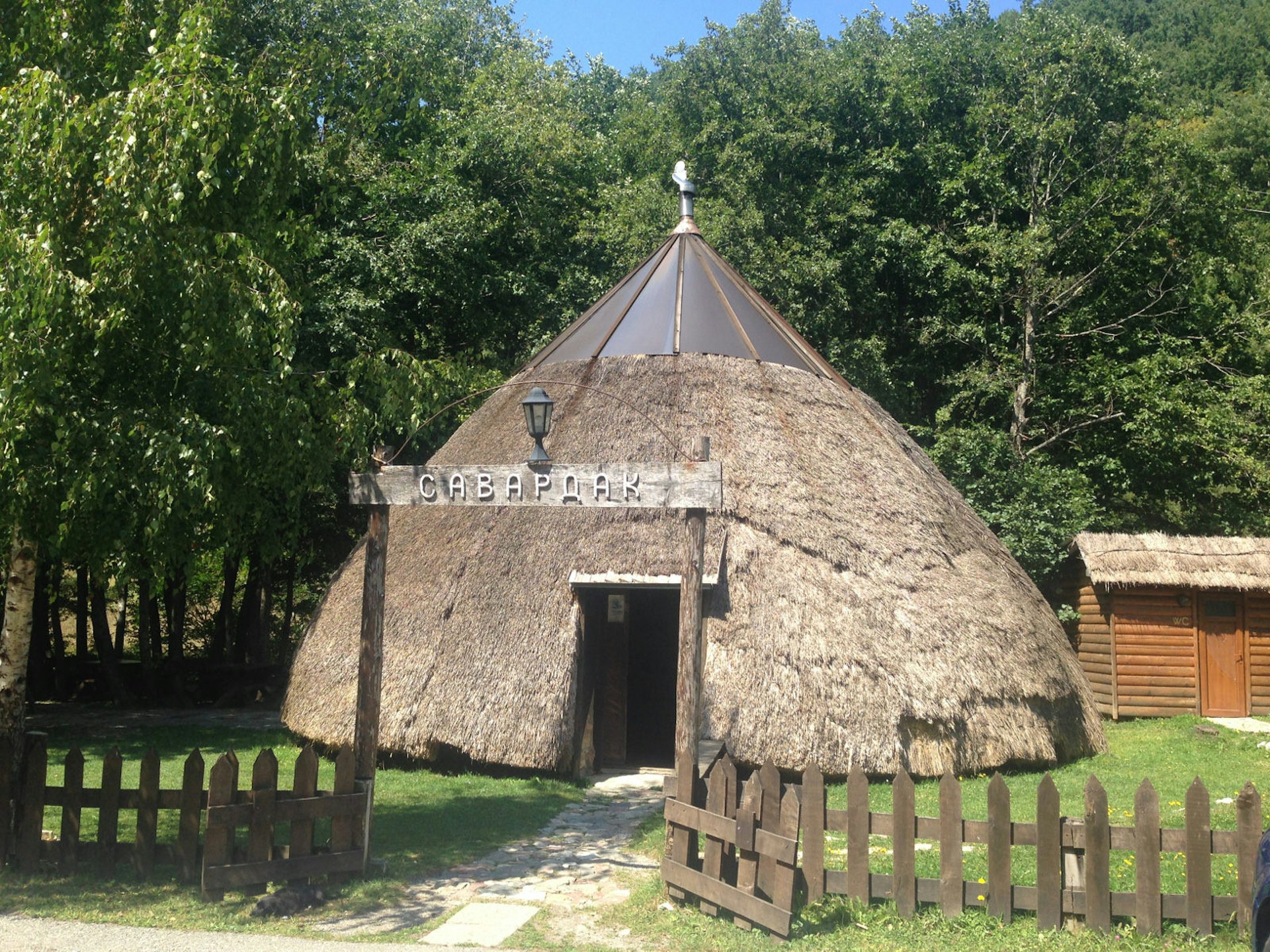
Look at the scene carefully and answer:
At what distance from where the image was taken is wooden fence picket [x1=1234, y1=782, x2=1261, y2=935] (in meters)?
6.02

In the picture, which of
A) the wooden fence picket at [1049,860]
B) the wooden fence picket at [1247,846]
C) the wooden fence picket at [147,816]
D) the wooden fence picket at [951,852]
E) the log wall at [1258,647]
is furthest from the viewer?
the log wall at [1258,647]

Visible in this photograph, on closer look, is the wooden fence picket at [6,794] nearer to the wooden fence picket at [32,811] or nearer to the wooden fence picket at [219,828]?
the wooden fence picket at [32,811]

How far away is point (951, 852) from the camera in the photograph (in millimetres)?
6512

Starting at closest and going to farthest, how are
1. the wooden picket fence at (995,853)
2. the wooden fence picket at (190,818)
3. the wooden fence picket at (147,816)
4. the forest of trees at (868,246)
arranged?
the wooden picket fence at (995,853) < the wooden fence picket at (190,818) < the wooden fence picket at (147,816) < the forest of trees at (868,246)

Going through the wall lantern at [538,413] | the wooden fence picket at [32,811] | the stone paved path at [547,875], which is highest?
the wall lantern at [538,413]

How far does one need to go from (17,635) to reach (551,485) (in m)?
4.14

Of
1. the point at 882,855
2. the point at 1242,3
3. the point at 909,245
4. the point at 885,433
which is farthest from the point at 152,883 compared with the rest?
the point at 1242,3

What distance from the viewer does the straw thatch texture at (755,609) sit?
35.8ft

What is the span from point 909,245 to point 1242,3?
951 inches

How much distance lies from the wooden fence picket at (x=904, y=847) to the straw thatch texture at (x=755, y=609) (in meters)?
3.95

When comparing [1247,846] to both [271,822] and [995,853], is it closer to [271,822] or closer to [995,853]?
[995,853]

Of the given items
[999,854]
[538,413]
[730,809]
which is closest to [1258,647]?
[999,854]

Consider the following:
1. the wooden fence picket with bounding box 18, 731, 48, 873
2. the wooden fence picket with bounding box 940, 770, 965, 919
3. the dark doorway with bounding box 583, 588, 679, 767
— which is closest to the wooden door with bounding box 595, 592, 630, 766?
the dark doorway with bounding box 583, 588, 679, 767

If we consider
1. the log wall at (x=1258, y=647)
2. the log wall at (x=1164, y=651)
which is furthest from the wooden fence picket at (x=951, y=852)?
the log wall at (x=1258, y=647)
